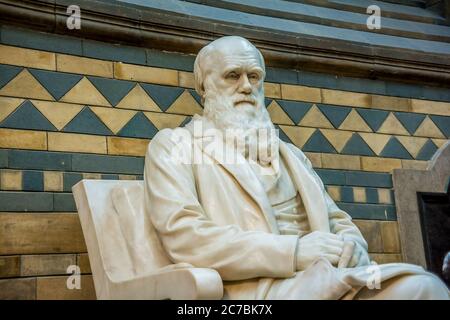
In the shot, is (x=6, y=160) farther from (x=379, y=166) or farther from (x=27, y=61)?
(x=379, y=166)

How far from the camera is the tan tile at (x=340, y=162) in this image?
5535 mm

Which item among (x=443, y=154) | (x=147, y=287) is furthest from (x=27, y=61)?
(x=443, y=154)

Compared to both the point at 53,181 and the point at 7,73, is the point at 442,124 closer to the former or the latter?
the point at 53,181

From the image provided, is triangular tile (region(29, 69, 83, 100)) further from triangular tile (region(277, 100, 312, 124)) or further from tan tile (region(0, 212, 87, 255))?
triangular tile (region(277, 100, 312, 124))

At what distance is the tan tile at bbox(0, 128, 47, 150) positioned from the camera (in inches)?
180

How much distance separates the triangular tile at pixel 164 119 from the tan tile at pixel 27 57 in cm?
60

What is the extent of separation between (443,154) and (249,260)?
2719 millimetres

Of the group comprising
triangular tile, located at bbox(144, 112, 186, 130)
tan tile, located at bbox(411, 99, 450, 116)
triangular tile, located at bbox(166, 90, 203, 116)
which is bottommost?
triangular tile, located at bbox(144, 112, 186, 130)

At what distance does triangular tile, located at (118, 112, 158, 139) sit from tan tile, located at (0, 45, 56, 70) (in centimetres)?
51

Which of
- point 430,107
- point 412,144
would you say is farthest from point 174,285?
point 430,107

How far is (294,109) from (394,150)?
29.4 inches

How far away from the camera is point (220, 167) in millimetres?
4059

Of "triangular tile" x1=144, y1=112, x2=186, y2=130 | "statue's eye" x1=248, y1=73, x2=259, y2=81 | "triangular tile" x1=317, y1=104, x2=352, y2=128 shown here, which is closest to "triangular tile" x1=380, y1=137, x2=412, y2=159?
"triangular tile" x1=317, y1=104, x2=352, y2=128

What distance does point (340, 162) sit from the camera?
220 inches
